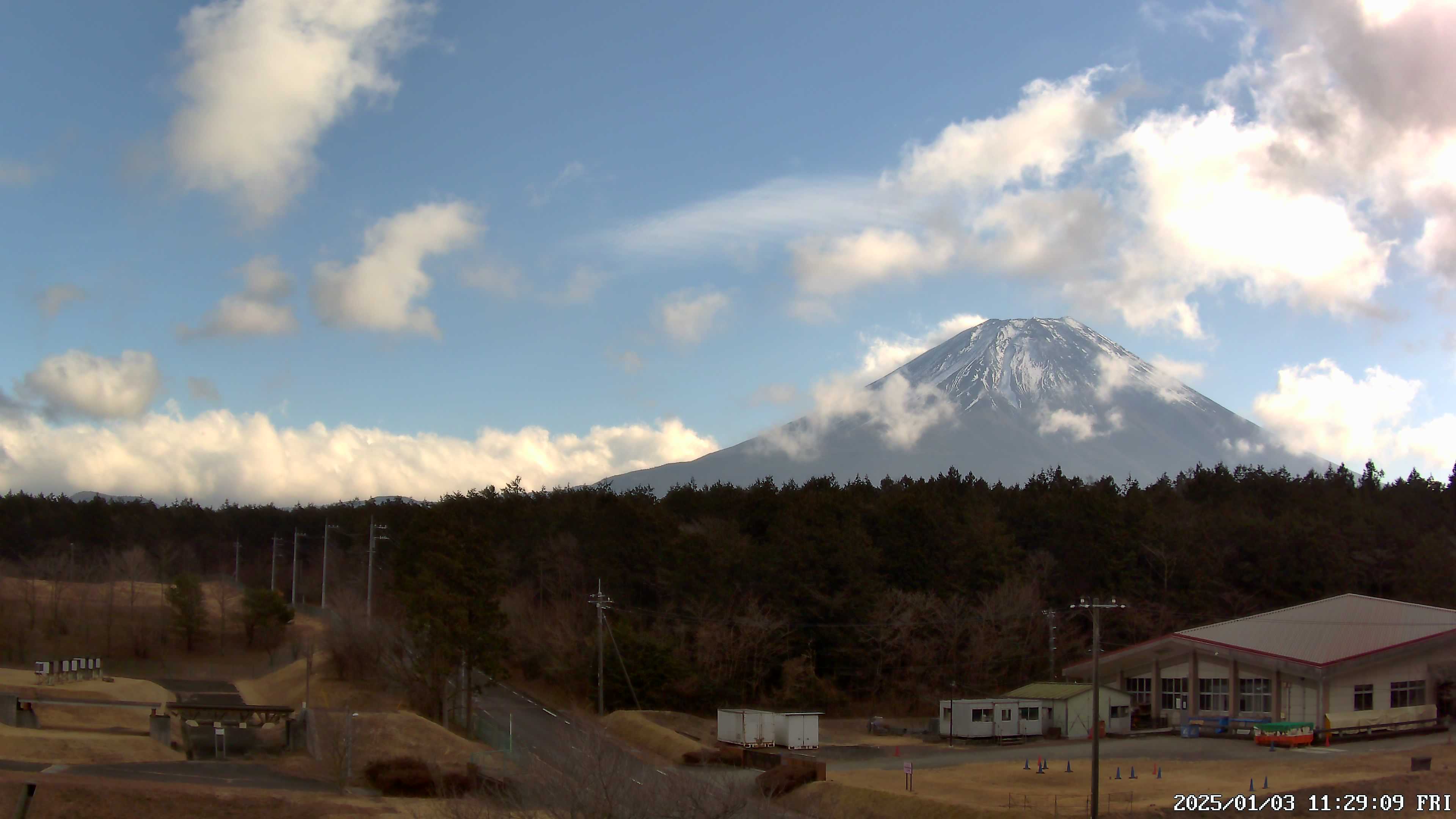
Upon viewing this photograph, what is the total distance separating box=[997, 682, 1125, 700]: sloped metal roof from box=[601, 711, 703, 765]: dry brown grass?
15693 mm

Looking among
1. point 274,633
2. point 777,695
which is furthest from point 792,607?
point 274,633

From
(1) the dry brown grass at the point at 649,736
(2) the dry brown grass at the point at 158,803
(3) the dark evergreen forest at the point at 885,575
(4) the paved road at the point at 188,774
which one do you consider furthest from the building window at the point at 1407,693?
(4) the paved road at the point at 188,774

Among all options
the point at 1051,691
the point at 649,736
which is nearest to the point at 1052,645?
the point at 1051,691

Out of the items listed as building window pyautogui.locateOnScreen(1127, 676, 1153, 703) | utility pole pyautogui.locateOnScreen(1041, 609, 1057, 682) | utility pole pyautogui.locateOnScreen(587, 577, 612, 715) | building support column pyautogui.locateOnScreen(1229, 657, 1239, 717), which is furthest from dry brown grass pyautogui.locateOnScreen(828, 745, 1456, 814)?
utility pole pyautogui.locateOnScreen(1041, 609, 1057, 682)

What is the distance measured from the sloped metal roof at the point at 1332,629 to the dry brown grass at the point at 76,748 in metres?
44.8

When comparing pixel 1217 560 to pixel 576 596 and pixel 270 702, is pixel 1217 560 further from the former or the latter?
pixel 270 702

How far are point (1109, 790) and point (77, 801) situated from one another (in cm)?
2868

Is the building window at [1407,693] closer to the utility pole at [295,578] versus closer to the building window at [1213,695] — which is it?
the building window at [1213,695]

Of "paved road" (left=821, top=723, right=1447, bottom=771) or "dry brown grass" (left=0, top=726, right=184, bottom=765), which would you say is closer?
"dry brown grass" (left=0, top=726, right=184, bottom=765)

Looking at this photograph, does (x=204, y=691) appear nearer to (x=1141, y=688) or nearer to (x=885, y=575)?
(x=885, y=575)

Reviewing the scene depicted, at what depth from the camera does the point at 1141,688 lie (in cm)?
5853

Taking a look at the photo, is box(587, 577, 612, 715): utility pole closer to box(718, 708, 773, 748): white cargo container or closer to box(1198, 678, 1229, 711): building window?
box(718, 708, 773, 748): white cargo container

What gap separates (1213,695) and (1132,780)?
20705 mm

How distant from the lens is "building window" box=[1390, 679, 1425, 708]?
51.0 m
